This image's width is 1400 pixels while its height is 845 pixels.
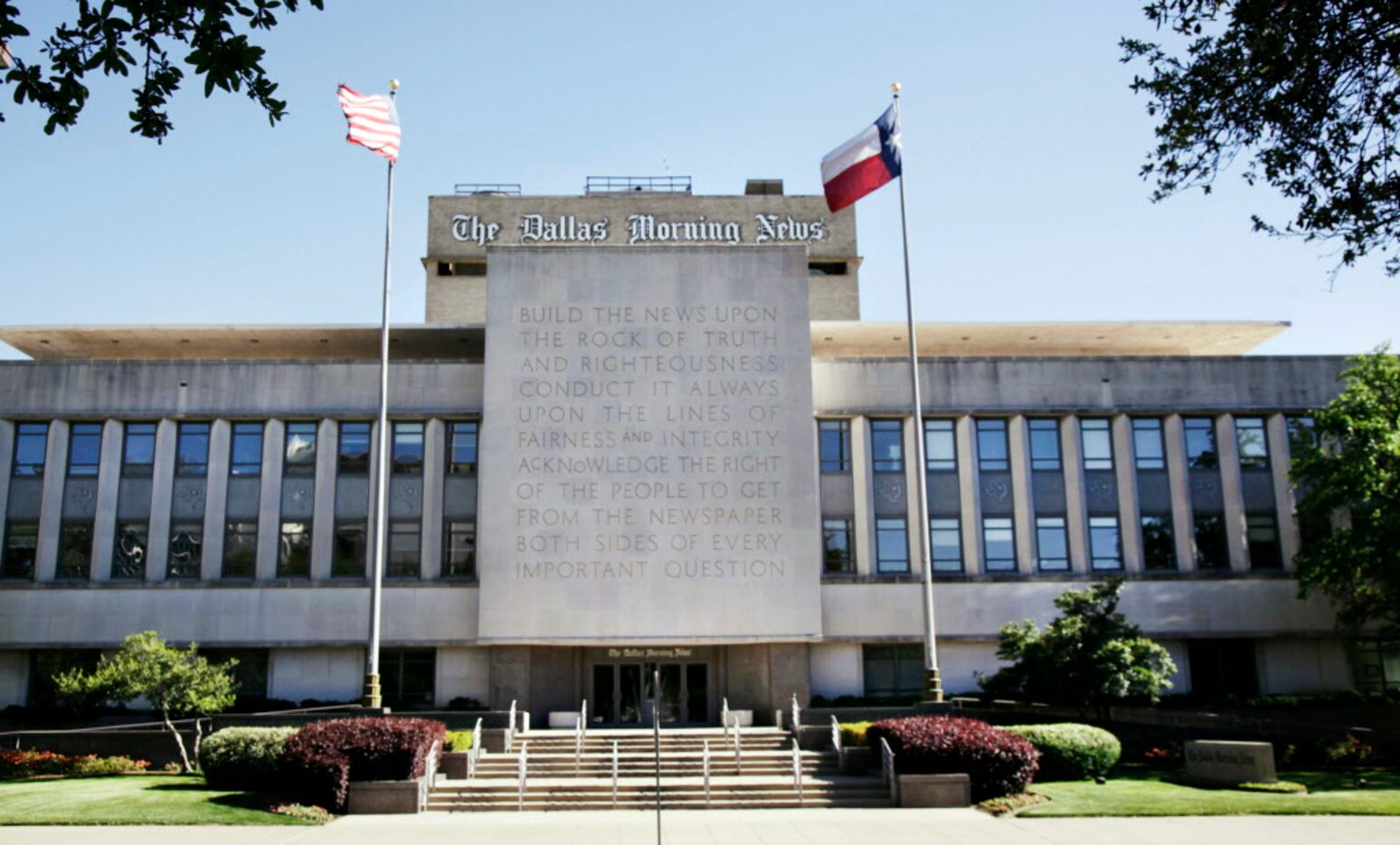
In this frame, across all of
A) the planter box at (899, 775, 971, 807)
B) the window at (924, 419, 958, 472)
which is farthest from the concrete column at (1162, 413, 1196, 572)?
the planter box at (899, 775, 971, 807)

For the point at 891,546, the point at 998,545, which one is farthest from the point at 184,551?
the point at 998,545

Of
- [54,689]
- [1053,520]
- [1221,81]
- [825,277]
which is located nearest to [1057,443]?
[1053,520]

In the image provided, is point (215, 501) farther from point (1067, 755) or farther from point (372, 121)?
point (1067, 755)

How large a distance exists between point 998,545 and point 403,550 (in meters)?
20.8

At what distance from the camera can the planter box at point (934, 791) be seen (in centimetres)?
2744

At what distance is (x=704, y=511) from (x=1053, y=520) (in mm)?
12518

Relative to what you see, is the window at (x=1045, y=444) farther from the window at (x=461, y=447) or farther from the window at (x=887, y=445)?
the window at (x=461, y=447)

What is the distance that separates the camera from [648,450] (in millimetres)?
42906

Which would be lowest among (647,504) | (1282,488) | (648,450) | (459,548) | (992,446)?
(459,548)

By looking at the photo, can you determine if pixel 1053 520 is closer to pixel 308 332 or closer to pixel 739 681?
pixel 739 681

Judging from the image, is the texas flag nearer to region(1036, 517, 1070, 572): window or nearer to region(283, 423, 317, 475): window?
region(1036, 517, 1070, 572): window

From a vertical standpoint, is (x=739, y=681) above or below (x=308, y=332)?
below

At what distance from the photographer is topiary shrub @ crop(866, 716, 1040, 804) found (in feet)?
90.8

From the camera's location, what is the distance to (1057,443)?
45281 mm
